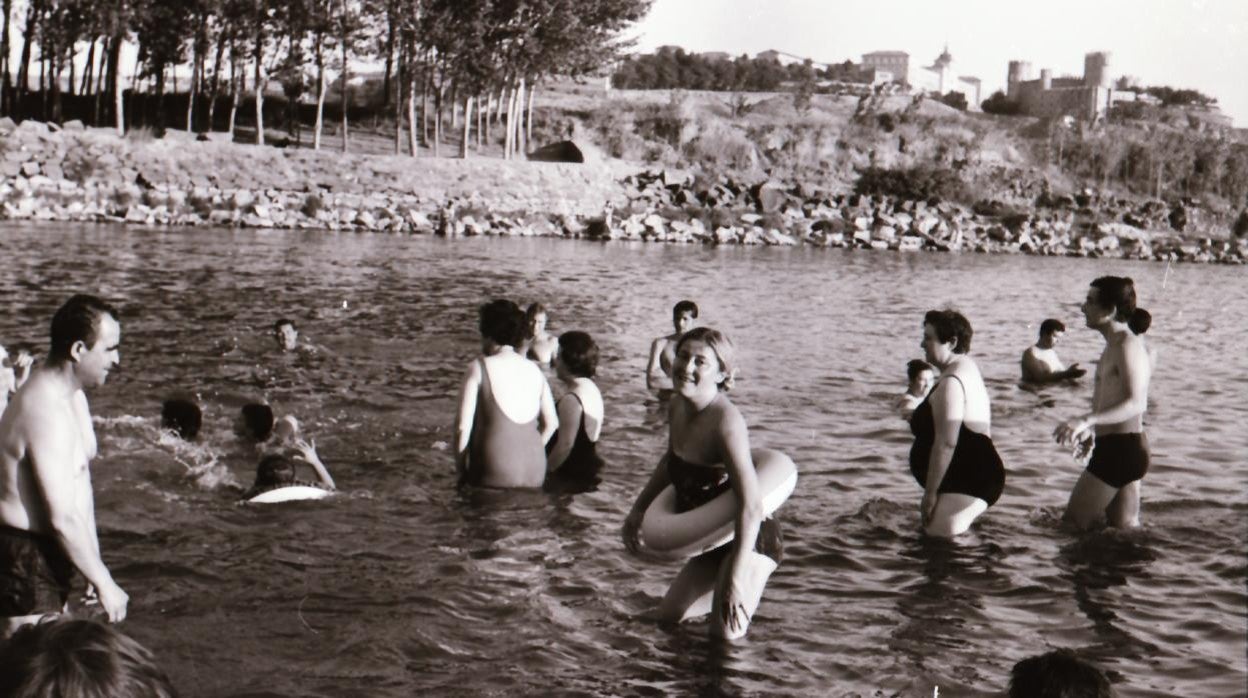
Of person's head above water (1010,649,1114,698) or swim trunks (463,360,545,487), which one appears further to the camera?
swim trunks (463,360,545,487)

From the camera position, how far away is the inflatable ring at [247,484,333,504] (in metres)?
10.1

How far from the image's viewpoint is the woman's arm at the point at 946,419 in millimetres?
8922

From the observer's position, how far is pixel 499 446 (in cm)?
1001

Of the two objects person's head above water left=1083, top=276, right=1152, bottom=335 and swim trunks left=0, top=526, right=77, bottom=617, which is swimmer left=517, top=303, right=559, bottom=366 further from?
swim trunks left=0, top=526, right=77, bottom=617

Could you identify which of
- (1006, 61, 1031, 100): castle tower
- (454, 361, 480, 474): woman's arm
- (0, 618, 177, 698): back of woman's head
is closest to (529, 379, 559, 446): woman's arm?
(454, 361, 480, 474): woman's arm

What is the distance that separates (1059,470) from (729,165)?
239 ft

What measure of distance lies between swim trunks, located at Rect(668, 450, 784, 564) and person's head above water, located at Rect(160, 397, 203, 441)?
261 inches

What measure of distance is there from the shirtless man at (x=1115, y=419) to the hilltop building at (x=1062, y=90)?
125m

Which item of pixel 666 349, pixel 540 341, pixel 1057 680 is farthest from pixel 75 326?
pixel 666 349

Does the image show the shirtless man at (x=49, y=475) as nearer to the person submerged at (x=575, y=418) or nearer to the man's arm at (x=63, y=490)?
the man's arm at (x=63, y=490)

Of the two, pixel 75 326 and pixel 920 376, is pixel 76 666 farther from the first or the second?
pixel 920 376

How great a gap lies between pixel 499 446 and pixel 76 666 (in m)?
7.90

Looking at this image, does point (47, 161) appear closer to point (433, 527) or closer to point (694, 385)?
point (433, 527)

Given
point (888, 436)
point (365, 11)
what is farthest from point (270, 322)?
point (365, 11)
